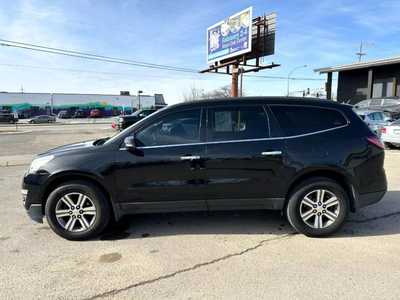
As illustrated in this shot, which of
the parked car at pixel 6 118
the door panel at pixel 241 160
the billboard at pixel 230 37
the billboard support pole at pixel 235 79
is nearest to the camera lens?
the door panel at pixel 241 160

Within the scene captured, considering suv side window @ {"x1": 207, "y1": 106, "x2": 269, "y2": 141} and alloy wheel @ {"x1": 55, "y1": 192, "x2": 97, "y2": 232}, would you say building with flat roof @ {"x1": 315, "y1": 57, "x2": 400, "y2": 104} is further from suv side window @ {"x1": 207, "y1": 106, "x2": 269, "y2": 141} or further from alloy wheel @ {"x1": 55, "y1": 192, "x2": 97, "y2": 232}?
alloy wheel @ {"x1": 55, "y1": 192, "x2": 97, "y2": 232}

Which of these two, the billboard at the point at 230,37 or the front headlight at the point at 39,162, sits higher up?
the billboard at the point at 230,37

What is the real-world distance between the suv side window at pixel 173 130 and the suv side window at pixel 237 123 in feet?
0.65

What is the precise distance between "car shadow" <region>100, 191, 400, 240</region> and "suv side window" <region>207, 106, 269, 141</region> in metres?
1.31

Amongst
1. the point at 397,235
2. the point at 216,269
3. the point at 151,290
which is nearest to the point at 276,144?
the point at 216,269

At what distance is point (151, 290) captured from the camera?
3070 mm

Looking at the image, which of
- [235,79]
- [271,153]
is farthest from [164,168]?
[235,79]

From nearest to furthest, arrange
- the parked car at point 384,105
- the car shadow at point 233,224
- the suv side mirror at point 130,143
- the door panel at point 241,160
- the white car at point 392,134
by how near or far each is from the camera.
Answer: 1. the suv side mirror at point 130,143
2. the door panel at point 241,160
3. the car shadow at point 233,224
4. the white car at point 392,134
5. the parked car at point 384,105

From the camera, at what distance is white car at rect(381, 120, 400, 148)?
41.4 ft

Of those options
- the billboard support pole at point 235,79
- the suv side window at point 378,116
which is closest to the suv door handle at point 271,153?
the suv side window at point 378,116

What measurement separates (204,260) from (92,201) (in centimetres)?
161

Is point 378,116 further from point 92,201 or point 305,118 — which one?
point 92,201

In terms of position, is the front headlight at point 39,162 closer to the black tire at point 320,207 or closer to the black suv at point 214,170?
the black suv at point 214,170

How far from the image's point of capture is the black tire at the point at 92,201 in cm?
415
